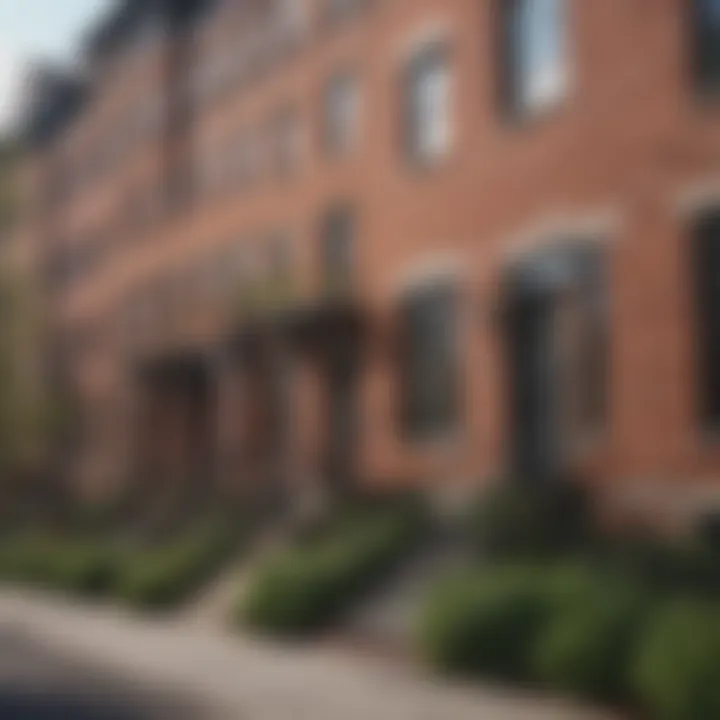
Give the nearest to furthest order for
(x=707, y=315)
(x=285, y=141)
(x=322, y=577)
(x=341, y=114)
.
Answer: (x=707, y=315), (x=322, y=577), (x=341, y=114), (x=285, y=141)

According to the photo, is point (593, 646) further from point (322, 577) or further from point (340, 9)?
point (340, 9)

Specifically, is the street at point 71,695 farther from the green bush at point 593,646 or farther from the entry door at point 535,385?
the entry door at point 535,385

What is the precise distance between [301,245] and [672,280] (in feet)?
29.1

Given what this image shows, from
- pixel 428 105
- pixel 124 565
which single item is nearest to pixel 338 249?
pixel 428 105

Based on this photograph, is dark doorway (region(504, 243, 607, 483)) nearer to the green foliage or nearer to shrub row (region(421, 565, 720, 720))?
shrub row (region(421, 565, 720, 720))

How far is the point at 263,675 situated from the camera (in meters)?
11.6

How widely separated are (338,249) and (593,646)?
12357 mm

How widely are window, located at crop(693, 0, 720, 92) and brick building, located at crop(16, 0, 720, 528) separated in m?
0.02

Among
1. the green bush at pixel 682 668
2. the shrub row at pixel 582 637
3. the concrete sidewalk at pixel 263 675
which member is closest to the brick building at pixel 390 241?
the shrub row at pixel 582 637

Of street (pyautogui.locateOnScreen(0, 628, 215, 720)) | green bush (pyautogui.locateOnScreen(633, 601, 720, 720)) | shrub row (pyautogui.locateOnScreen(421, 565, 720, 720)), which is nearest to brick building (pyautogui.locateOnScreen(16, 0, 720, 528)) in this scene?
shrub row (pyautogui.locateOnScreen(421, 565, 720, 720))

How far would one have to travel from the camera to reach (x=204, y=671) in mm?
11773

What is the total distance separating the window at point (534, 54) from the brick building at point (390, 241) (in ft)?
0.12

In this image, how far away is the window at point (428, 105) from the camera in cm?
1861

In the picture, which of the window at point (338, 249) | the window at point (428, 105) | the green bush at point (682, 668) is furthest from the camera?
the window at point (338, 249)
